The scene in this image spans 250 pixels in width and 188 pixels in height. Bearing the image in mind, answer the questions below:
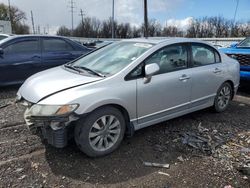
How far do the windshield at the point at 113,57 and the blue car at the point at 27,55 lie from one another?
295 centimetres

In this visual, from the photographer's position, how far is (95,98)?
3436 millimetres

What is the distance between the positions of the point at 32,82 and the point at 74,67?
76cm

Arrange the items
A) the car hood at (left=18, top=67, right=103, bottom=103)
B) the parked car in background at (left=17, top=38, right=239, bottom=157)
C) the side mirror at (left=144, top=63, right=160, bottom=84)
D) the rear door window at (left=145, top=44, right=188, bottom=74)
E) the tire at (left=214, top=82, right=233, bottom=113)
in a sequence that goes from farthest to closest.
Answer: the tire at (left=214, top=82, right=233, bottom=113)
the rear door window at (left=145, top=44, right=188, bottom=74)
the side mirror at (left=144, top=63, right=160, bottom=84)
the car hood at (left=18, top=67, right=103, bottom=103)
the parked car in background at (left=17, top=38, right=239, bottom=157)

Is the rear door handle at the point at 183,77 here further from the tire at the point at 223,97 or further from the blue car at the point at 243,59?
the blue car at the point at 243,59

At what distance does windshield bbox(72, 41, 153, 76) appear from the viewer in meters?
4.05

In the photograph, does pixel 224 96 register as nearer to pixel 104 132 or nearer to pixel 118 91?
pixel 118 91

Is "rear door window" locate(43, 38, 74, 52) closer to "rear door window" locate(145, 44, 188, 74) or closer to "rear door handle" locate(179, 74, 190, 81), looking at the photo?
"rear door window" locate(145, 44, 188, 74)

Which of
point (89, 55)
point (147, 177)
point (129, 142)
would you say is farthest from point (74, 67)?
point (147, 177)

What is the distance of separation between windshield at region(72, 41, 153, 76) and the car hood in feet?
1.21

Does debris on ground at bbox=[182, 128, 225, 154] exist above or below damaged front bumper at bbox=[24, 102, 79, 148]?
below

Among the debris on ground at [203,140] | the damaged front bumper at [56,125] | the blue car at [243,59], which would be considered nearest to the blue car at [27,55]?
the damaged front bumper at [56,125]

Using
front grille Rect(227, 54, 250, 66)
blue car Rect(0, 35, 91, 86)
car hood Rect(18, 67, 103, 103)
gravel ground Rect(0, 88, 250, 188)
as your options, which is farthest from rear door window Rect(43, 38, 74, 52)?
front grille Rect(227, 54, 250, 66)

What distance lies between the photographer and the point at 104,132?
3.63 metres

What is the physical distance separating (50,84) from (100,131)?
0.91 metres
